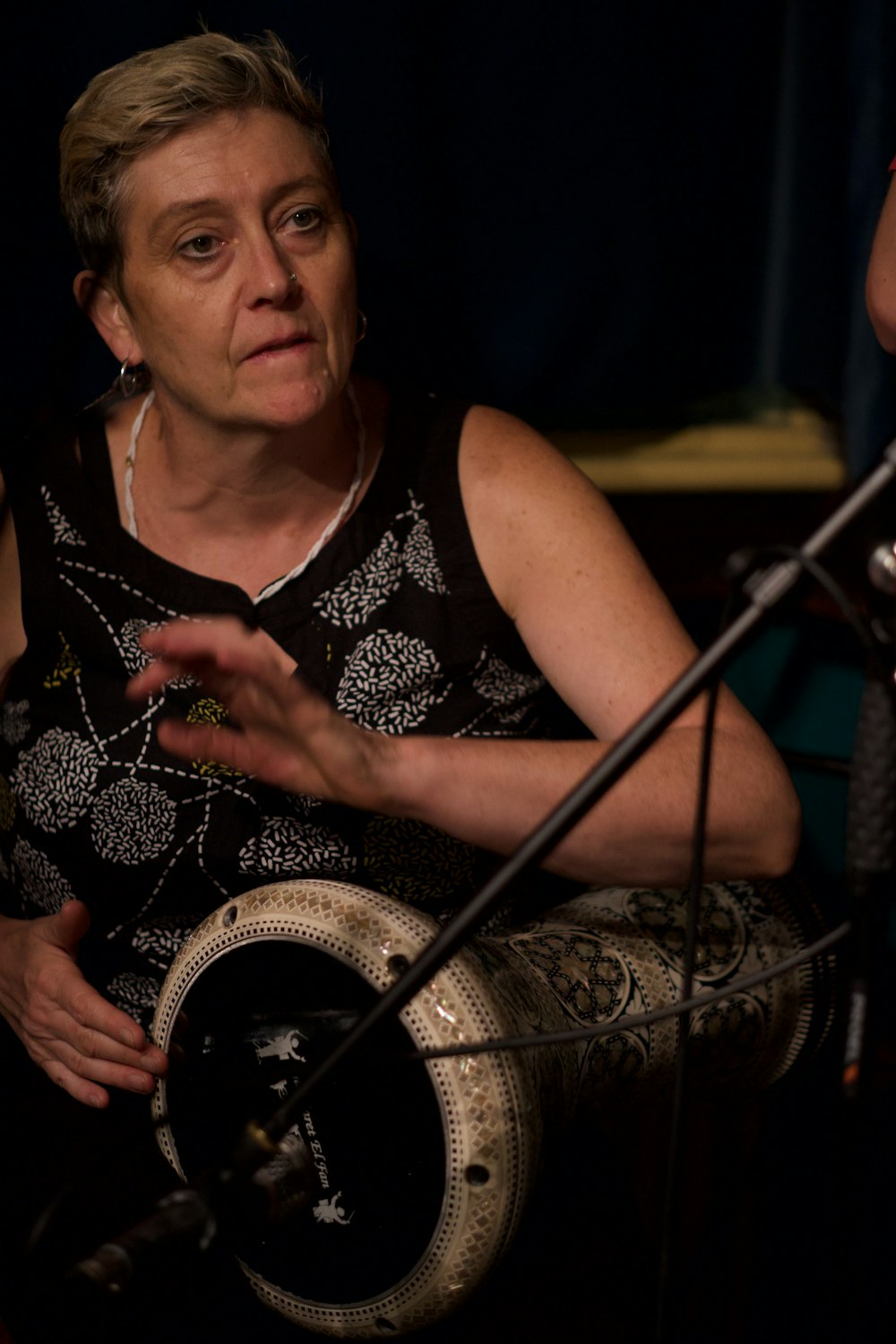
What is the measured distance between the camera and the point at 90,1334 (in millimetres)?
1231

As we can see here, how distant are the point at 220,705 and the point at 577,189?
3.18ft

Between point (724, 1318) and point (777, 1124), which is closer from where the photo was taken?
point (724, 1318)

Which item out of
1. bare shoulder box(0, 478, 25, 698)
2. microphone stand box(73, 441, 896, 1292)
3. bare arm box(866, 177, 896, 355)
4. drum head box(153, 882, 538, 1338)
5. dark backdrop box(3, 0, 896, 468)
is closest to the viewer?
microphone stand box(73, 441, 896, 1292)

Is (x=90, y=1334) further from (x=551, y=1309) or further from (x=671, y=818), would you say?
(x=671, y=818)

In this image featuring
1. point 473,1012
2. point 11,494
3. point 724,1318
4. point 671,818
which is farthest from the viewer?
point 724,1318

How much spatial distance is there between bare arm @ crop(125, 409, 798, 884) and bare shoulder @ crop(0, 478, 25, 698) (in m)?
0.36

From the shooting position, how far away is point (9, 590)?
1544mm

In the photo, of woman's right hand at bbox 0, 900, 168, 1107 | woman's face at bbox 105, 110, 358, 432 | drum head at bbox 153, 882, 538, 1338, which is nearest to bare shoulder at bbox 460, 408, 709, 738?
woman's face at bbox 105, 110, 358, 432

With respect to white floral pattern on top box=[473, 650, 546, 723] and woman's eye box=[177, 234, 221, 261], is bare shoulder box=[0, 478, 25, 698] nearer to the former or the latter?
woman's eye box=[177, 234, 221, 261]

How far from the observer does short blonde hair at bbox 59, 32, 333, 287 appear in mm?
1308

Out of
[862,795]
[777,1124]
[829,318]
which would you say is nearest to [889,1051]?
[777,1124]

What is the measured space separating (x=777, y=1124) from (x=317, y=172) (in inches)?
59.5

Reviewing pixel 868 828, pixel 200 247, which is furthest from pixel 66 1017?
pixel 868 828

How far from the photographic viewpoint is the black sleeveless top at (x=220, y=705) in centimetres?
144
